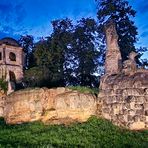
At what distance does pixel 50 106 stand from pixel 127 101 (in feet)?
19.0

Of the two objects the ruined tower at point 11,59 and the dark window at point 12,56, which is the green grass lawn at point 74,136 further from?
the dark window at point 12,56

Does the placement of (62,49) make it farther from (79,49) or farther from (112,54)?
(112,54)

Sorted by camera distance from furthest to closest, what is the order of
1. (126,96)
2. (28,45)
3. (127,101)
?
(28,45)
(126,96)
(127,101)

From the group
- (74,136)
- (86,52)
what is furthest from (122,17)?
(74,136)

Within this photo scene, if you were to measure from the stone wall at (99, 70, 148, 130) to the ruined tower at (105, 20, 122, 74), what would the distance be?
5.99 feet

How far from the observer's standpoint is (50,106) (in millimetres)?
27344

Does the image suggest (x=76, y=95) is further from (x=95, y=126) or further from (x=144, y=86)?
(x=144, y=86)

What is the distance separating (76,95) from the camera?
86.5ft

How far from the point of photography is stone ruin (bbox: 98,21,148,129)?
Result: 24.5m

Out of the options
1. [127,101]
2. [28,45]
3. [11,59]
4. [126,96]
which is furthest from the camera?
[28,45]

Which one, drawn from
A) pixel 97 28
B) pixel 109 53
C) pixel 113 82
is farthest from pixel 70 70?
pixel 113 82

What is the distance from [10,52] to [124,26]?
13.9 metres

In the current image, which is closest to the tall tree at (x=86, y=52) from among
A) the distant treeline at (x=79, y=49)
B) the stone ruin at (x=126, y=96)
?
the distant treeline at (x=79, y=49)

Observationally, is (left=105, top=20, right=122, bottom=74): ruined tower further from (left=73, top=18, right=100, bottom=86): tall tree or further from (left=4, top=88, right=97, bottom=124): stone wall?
(left=73, top=18, right=100, bottom=86): tall tree
